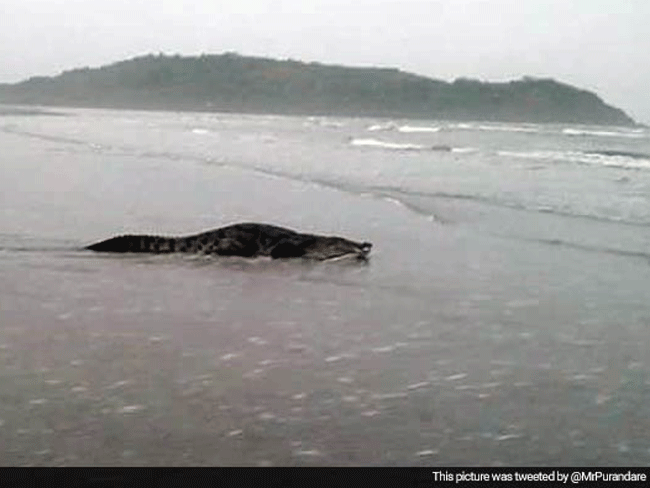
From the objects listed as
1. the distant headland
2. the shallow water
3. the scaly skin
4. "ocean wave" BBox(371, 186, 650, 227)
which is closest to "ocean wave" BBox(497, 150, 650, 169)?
"ocean wave" BBox(371, 186, 650, 227)

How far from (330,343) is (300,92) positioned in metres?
159

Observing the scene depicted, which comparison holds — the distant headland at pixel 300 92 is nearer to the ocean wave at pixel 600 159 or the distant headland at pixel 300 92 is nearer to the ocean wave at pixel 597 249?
the ocean wave at pixel 600 159

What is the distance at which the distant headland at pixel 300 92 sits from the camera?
483 feet

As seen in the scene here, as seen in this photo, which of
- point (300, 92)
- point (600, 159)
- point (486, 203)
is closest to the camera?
point (486, 203)

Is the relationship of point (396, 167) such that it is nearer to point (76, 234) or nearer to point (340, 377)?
point (76, 234)

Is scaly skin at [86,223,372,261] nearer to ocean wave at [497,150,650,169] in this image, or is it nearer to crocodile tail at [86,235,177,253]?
crocodile tail at [86,235,177,253]

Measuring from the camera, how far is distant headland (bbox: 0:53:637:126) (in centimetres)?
14725

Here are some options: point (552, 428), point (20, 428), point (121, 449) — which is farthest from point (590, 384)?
point (20, 428)

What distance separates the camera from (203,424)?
5.06 meters

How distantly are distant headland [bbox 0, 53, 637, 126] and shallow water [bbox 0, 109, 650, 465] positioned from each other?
407 feet

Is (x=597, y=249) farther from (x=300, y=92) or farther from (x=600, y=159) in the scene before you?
(x=300, y=92)

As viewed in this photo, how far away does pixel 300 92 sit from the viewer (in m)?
163

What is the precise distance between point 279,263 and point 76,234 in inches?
133

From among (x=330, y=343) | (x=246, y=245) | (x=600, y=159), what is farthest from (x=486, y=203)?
(x=600, y=159)
